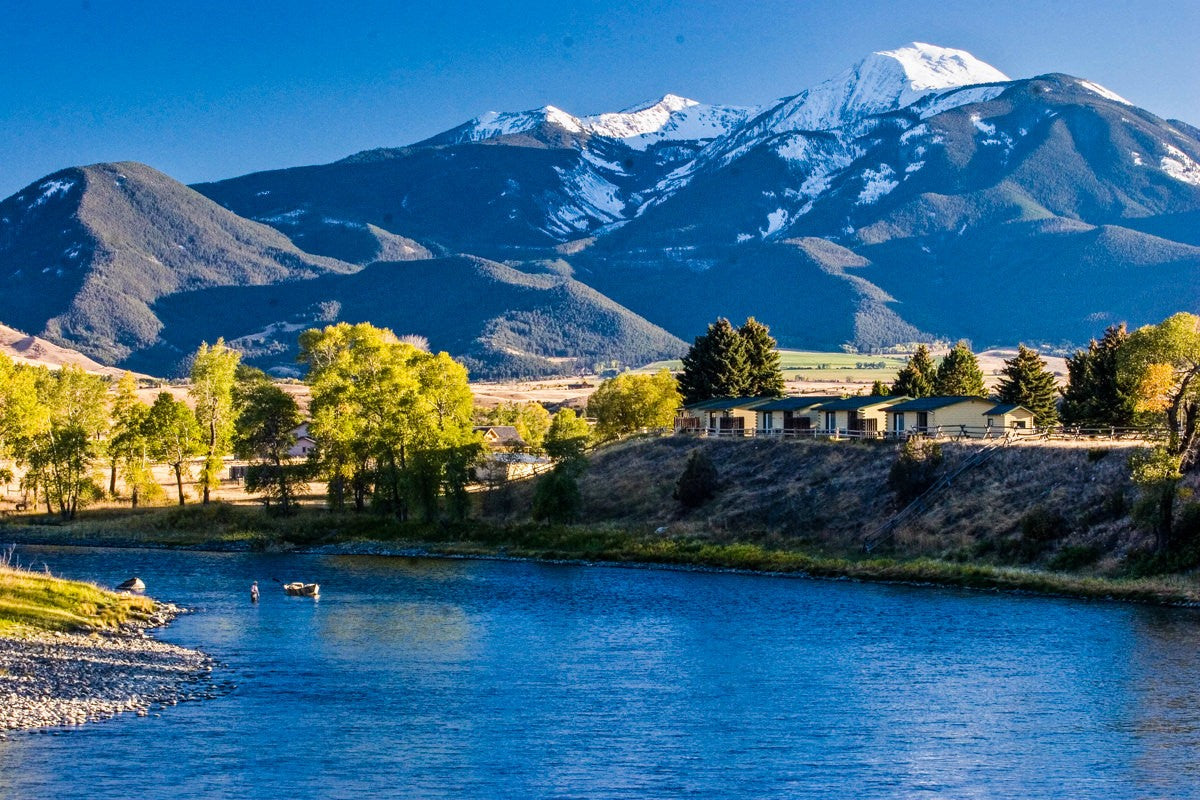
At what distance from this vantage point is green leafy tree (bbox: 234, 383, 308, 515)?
110 metres

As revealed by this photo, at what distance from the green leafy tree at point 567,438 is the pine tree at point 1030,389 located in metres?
36.9

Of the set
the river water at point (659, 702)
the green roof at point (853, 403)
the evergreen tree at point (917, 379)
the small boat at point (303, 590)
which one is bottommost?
the river water at point (659, 702)

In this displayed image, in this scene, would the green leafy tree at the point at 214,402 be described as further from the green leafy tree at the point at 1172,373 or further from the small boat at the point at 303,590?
the green leafy tree at the point at 1172,373

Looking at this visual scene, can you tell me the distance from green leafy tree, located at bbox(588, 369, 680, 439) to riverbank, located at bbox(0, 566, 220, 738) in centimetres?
7502

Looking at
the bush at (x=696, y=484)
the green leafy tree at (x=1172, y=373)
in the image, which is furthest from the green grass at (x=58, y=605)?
the green leafy tree at (x=1172, y=373)

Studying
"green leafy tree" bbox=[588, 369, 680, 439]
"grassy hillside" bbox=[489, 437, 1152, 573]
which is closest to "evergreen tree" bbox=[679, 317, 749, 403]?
"green leafy tree" bbox=[588, 369, 680, 439]

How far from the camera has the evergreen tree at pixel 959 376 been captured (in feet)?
414

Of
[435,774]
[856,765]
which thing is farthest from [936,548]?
[435,774]

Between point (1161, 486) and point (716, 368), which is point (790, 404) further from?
point (1161, 486)

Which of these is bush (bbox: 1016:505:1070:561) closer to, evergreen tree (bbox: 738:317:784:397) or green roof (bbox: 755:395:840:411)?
green roof (bbox: 755:395:840:411)

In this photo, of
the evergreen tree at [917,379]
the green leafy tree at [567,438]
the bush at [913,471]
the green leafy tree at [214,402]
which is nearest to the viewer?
the bush at [913,471]

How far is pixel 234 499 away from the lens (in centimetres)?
12494

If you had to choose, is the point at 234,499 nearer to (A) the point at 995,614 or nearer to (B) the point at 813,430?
(B) the point at 813,430

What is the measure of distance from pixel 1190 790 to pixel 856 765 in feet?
31.1
